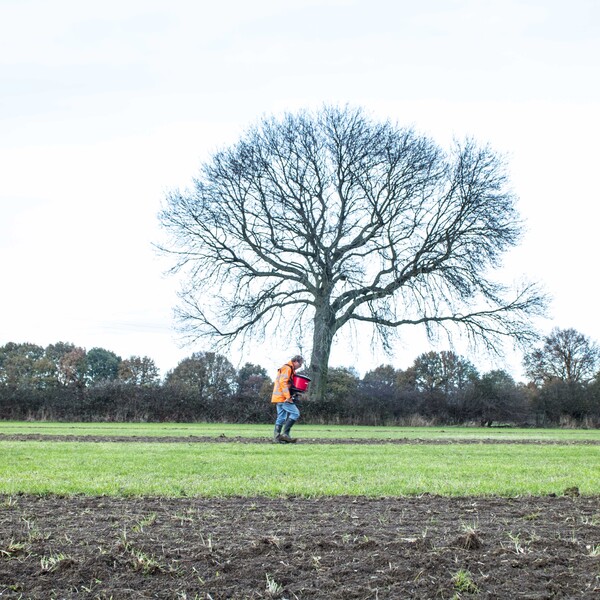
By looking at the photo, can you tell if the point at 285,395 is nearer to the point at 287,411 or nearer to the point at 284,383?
the point at 284,383

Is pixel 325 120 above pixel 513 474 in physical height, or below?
above

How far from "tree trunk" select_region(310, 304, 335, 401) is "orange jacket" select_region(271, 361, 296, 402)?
63.8ft

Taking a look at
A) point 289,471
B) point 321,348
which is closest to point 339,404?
point 321,348

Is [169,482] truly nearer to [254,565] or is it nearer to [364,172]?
[254,565]

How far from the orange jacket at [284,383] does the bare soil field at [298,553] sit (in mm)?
9651

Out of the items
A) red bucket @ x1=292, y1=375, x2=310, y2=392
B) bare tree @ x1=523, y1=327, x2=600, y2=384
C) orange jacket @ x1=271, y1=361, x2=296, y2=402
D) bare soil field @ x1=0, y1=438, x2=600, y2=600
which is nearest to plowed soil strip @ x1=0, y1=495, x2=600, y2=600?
bare soil field @ x1=0, y1=438, x2=600, y2=600

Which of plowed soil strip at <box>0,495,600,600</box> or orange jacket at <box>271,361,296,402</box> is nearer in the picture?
plowed soil strip at <box>0,495,600,600</box>

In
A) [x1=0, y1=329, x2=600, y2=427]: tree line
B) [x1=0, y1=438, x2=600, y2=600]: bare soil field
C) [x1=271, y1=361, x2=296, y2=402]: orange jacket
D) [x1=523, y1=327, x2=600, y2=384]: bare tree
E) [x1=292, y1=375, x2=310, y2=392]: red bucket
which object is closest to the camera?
[x1=0, y1=438, x2=600, y2=600]: bare soil field

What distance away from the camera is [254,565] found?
187 inches

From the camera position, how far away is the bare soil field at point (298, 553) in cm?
441

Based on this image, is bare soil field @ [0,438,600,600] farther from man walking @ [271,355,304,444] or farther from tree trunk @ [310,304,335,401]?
tree trunk @ [310,304,335,401]

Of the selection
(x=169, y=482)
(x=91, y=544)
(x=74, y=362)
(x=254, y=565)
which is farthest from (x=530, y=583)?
(x=74, y=362)

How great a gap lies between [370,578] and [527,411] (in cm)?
3550

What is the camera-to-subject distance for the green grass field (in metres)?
8.00
